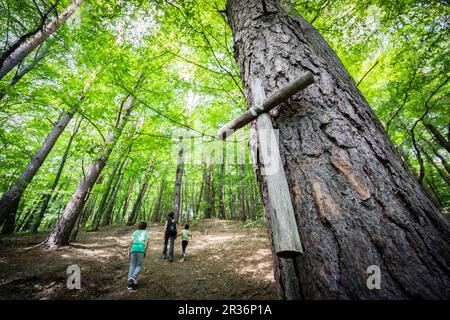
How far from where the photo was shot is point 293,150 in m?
1.36

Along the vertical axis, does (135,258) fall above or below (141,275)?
above

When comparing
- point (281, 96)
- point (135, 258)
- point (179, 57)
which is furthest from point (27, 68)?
point (281, 96)

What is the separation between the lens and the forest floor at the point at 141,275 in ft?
15.2

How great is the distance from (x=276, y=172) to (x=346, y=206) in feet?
1.42

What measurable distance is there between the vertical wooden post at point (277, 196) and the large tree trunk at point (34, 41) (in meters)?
8.53

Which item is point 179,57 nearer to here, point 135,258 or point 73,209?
point 135,258

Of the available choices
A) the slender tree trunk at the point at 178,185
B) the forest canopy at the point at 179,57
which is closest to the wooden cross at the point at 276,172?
the forest canopy at the point at 179,57

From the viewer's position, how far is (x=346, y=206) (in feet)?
3.46

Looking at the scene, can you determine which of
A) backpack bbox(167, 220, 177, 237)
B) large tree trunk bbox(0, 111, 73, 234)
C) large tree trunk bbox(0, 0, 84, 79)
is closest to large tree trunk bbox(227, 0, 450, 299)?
backpack bbox(167, 220, 177, 237)

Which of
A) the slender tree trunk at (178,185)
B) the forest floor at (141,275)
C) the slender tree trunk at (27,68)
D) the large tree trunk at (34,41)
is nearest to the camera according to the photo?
the forest floor at (141,275)

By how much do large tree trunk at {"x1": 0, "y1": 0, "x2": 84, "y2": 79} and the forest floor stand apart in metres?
6.02

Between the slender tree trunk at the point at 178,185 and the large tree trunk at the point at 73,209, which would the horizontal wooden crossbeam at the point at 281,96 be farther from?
the slender tree trunk at the point at 178,185

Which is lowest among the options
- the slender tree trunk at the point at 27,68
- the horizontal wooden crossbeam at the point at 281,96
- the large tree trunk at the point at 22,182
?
the horizontal wooden crossbeam at the point at 281,96
